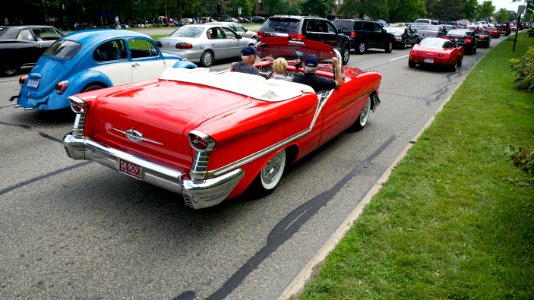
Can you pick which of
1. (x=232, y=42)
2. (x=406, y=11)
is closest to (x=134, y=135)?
(x=232, y=42)

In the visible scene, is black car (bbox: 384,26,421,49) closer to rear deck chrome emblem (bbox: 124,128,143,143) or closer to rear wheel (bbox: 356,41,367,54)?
rear wheel (bbox: 356,41,367,54)

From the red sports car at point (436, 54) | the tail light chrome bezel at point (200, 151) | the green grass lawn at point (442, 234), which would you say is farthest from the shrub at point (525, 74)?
the tail light chrome bezel at point (200, 151)

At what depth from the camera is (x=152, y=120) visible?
3.69 meters

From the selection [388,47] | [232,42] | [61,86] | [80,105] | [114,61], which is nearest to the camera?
[80,105]

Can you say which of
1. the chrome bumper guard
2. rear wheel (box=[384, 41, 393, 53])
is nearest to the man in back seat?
the chrome bumper guard

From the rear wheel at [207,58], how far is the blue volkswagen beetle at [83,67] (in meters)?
5.96

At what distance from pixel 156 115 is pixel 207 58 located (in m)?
11.4

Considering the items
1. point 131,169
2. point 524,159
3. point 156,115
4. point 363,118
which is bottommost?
point 363,118

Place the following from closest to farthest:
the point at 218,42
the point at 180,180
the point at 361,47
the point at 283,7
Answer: the point at 180,180
the point at 218,42
the point at 361,47
the point at 283,7

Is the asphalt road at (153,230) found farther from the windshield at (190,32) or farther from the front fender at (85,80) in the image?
the windshield at (190,32)

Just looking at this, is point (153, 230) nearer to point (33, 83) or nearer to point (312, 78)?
point (312, 78)

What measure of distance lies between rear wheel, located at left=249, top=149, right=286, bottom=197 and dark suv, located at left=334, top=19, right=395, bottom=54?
18.0 metres

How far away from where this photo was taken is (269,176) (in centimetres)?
461

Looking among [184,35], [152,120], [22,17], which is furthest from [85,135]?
[22,17]
